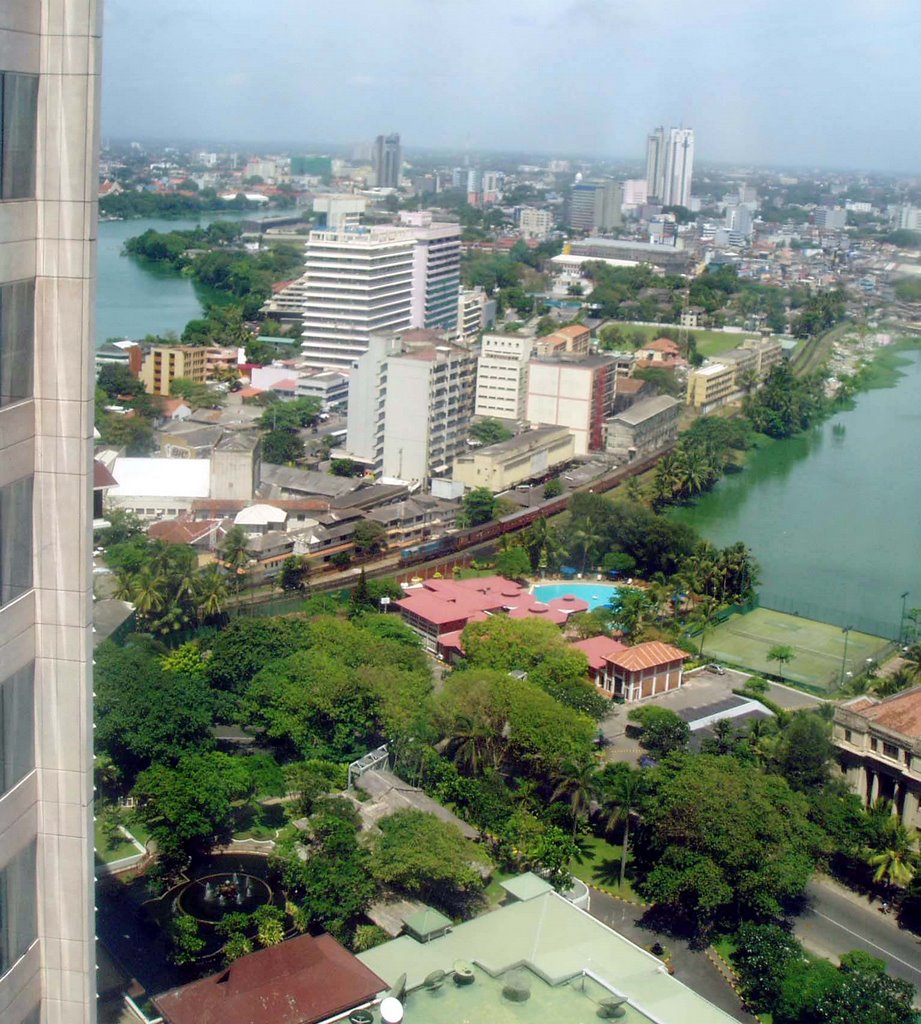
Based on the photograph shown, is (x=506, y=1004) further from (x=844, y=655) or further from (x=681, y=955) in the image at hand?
(x=844, y=655)

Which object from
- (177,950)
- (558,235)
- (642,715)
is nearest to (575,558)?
(642,715)

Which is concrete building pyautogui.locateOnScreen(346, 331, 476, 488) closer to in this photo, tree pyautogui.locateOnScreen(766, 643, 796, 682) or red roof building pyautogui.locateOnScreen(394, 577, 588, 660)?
red roof building pyautogui.locateOnScreen(394, 577, 588, 660)

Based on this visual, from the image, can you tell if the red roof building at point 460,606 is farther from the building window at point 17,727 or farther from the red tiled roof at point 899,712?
the building window at point 17,727

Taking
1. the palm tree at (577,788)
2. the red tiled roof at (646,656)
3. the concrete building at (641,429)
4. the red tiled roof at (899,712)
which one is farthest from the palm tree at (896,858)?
the concrete building at (641,429)

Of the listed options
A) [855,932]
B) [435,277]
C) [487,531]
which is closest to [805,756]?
[855,932]

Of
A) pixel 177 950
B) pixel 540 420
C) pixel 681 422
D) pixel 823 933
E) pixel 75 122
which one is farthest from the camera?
pixel 681 422

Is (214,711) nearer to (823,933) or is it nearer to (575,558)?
(823,933)

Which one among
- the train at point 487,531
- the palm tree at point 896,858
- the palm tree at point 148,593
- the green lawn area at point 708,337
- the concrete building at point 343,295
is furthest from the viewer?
the green lawn area at point 708,337
